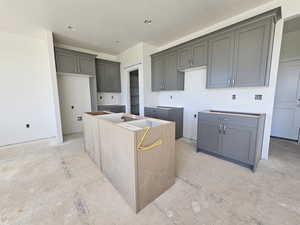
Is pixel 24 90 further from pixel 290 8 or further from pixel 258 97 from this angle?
pixel 290 8

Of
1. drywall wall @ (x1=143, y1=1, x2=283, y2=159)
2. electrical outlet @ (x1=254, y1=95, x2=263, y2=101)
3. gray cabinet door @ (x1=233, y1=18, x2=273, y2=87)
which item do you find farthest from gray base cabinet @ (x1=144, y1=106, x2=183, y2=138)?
electrical outlet @ (x1=254, y1=95, x2=263, y2=101)

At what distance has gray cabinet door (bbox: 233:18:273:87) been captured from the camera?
206cm

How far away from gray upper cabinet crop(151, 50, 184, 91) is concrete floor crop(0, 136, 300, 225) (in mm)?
2070

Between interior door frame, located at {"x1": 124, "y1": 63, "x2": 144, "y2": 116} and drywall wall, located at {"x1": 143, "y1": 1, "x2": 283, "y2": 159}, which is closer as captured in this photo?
drywall wall, located at {"x1": 143, "y1": 1, "x2": 283, "y2": 159}

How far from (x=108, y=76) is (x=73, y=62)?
1250 mm

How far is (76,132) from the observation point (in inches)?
171

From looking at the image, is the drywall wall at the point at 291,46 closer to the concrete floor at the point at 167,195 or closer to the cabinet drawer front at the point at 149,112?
the concrete floor at the point at 167,195

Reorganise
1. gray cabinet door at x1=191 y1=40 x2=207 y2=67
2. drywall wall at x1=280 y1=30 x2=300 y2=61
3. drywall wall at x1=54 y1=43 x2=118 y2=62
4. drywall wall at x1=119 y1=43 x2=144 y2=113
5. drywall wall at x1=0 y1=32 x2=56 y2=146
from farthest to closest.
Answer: drywall wall at x1=119 y1=43 x2=144 y2=113 → drywall wall at x1=54 y1=43 x2=118 y2=62 → drywall wall at x1=0 y1=32 x2=56 y2=146 → drywall wall at x1=280 y1=30 x2=300 y2=61 → gray cabinet door at x1=191 y1=40 x2=207 y2=67

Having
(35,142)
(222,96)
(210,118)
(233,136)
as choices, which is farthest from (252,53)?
(35,142)

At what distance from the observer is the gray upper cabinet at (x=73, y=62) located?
11.9ft

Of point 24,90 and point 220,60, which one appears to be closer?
point 220,60

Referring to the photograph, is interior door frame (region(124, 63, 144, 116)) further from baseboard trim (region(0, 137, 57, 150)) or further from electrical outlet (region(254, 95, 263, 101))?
electrical outlet (region(254, 95, 263, 101))

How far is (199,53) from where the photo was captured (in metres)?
2.88

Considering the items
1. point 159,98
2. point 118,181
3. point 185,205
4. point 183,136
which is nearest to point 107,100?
point 159,98
